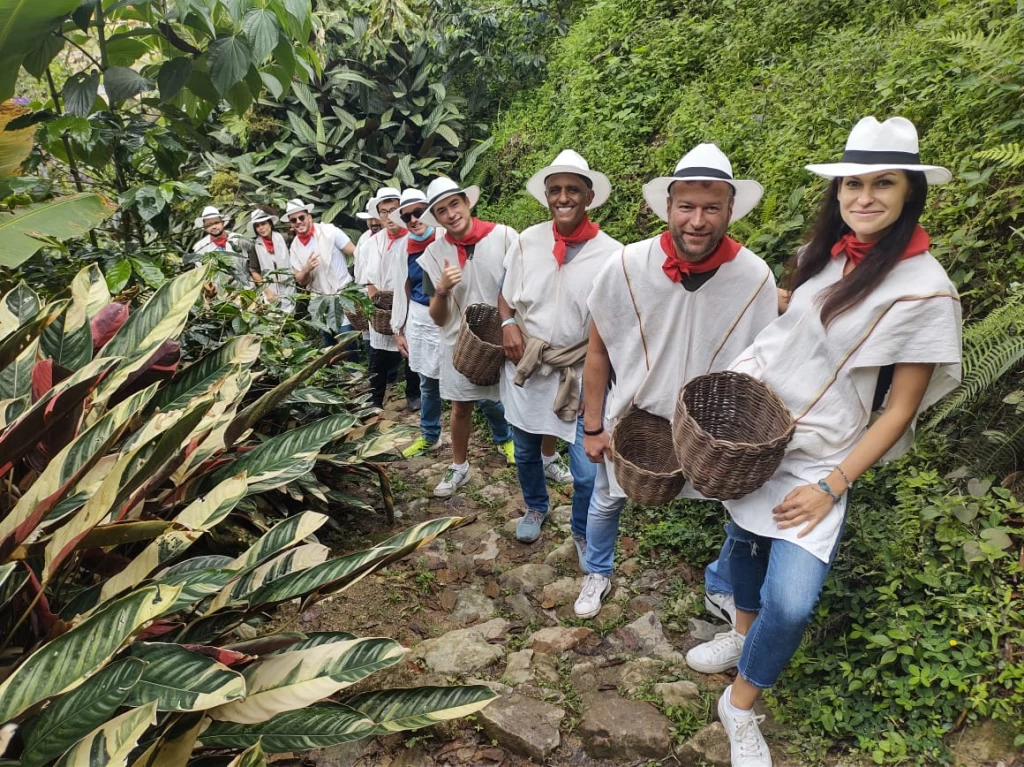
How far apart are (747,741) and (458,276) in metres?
2.57

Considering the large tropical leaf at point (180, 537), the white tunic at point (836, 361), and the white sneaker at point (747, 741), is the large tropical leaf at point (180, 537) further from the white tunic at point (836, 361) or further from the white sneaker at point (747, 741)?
the white sneaker at point (747, 741)

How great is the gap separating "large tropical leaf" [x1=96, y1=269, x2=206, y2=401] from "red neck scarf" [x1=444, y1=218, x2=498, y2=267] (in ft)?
6.21

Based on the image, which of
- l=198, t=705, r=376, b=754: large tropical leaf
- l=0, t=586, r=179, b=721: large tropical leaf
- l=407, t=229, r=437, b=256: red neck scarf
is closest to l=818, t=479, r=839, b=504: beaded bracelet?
l=198, t=705, r=376, b=754: large tropical leaf

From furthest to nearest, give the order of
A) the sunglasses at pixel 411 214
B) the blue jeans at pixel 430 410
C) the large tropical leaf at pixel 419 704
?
the blue jeans at pixel 430 410 → the sunglasses at pixel 411 214 → the large tropical leaf at pixel 419 704

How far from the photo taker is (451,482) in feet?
14.3

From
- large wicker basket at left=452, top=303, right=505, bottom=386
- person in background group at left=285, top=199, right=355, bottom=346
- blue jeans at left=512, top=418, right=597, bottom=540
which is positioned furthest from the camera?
person in background group at left=285, top=199, right=355, bottom=346

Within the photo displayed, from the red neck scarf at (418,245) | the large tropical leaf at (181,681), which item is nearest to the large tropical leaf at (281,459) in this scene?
the large tropical leaf at (181,681)

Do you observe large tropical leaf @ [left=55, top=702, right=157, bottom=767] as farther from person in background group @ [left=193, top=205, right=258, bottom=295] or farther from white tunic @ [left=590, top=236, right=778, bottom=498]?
person in background group @ [left=193, top=205, right=258, bottom=295]

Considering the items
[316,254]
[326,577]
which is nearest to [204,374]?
[326,577]

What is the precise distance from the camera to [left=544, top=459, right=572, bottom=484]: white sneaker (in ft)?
14.7

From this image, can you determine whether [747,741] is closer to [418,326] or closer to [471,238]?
[471,238]

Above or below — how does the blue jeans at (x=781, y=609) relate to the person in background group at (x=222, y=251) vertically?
below

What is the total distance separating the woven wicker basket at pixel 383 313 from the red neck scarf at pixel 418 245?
29.1 inches

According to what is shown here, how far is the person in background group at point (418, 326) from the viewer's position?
4836mm
